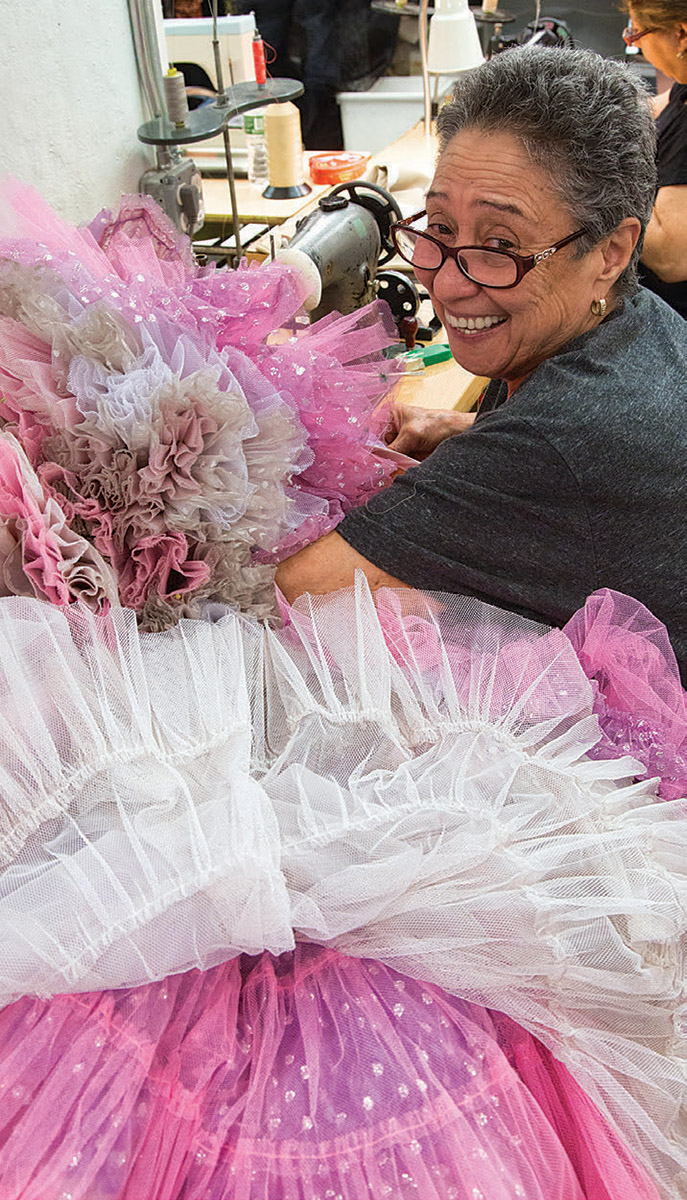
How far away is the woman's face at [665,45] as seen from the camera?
2.13m

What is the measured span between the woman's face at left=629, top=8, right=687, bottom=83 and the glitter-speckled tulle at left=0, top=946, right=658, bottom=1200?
2.15m

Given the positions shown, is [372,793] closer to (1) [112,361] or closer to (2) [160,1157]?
(2) [160,1157]

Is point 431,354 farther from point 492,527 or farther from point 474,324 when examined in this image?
point 492,527

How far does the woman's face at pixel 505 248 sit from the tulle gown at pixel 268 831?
0.98 ft

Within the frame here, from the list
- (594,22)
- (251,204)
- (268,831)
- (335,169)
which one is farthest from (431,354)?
(594,22)

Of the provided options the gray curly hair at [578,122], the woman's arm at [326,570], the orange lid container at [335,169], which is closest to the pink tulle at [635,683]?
the woman's arm at [326,570]

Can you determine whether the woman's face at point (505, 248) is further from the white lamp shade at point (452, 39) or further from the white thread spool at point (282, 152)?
the white lamp shade at point (452, 39)

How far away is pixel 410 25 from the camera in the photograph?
4766 mm

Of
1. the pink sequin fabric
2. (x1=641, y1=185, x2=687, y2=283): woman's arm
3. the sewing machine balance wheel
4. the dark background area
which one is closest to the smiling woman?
the pink sequin fabric

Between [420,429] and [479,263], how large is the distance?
0.41 metres

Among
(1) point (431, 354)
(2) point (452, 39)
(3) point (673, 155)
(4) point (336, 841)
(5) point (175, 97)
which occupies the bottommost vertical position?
(1) point (431, 354)

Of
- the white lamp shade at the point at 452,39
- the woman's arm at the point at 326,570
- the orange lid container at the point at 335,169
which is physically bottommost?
the orange lid container at the point at 335,169

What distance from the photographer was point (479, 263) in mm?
1202

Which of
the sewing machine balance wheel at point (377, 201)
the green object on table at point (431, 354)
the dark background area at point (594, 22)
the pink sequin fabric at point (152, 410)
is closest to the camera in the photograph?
the pink sequin fabric at point (152, 410)
